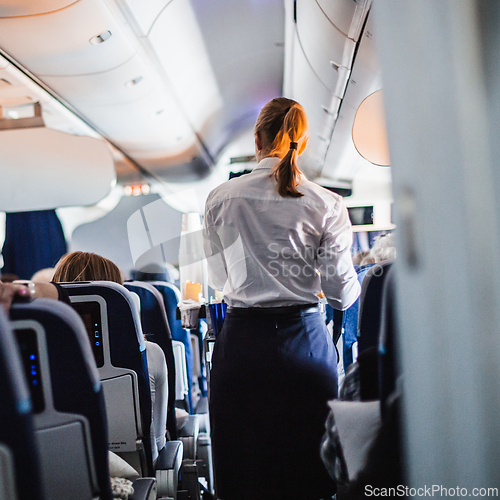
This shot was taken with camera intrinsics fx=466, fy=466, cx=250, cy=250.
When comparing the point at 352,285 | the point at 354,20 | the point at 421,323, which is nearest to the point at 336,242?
the point at 352,285

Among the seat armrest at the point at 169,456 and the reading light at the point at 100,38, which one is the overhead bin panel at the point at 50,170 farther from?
the seat armrest at the point at 169,456

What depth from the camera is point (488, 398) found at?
1.67 ft

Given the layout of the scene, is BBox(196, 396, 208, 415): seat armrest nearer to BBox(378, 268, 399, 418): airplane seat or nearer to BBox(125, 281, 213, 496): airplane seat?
BBox(125, 281, 213, 496): airplane seat

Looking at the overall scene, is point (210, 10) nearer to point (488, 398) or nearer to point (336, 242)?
point (336, 242)

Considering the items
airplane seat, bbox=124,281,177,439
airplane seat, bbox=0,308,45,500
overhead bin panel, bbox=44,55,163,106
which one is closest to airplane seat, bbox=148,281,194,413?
airplane seat, bbox=124,281,177,439

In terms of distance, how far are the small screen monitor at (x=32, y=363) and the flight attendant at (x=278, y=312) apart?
2.05ft

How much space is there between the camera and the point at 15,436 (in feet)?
2.51

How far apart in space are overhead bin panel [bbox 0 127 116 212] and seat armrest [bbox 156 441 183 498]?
3.07m

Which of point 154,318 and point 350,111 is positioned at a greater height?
point 350,111

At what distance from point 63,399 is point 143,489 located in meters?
0.65

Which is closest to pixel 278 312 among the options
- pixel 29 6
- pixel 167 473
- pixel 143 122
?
pixel 167 473

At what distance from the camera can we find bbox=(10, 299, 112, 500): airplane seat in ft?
3.14

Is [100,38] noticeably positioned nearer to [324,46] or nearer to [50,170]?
[50,170]

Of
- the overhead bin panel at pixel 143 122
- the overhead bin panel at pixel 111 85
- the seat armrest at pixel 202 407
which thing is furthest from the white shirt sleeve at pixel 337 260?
the overhead bin panel at pixel 143 122
